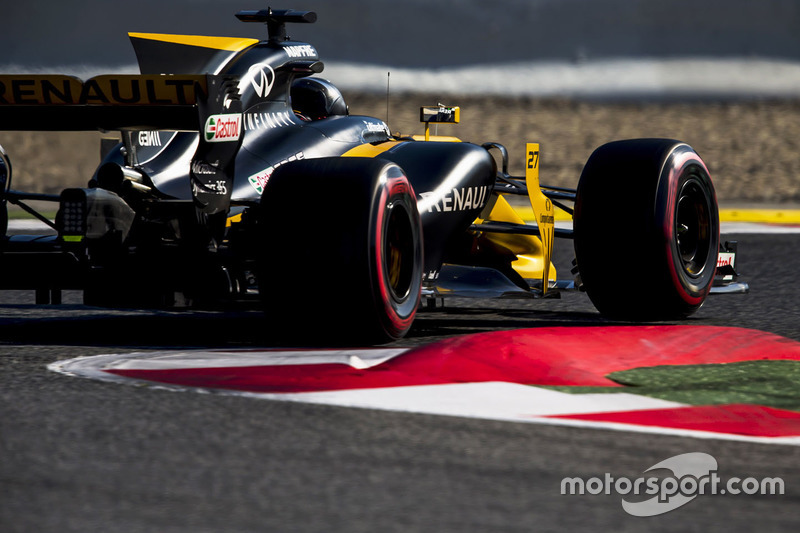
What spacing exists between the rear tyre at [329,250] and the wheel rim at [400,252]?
27 centimetres

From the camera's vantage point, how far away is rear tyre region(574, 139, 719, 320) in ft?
23.3

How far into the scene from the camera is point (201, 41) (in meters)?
7.62

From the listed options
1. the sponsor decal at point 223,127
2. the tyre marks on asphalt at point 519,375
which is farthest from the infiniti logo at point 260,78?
the tyre marks on asphalt at point 519,375

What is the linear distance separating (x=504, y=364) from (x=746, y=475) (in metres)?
1.74

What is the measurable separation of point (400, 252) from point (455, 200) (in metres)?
0.94

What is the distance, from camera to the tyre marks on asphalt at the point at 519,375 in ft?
14.9

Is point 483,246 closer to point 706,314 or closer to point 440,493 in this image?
point 706,314

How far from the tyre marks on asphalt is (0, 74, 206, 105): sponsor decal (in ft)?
4.08

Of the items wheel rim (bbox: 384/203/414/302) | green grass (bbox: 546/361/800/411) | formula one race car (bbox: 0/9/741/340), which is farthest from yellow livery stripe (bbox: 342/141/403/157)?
green grass (bbox: 546/361/800/411)

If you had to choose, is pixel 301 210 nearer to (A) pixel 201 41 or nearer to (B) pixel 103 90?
(B) pixel 103 90

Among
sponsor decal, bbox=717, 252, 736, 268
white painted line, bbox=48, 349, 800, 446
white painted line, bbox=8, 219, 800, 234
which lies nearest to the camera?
white painted line, bbox=48, 349, 800, 446

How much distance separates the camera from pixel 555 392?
16.3 feet

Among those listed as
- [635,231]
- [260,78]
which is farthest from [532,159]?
[260,78]

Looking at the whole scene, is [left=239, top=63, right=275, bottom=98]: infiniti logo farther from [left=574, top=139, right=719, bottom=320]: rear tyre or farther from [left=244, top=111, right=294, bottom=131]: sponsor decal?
[left=574, top=139, right=719, bottom=320]: rear tyre
